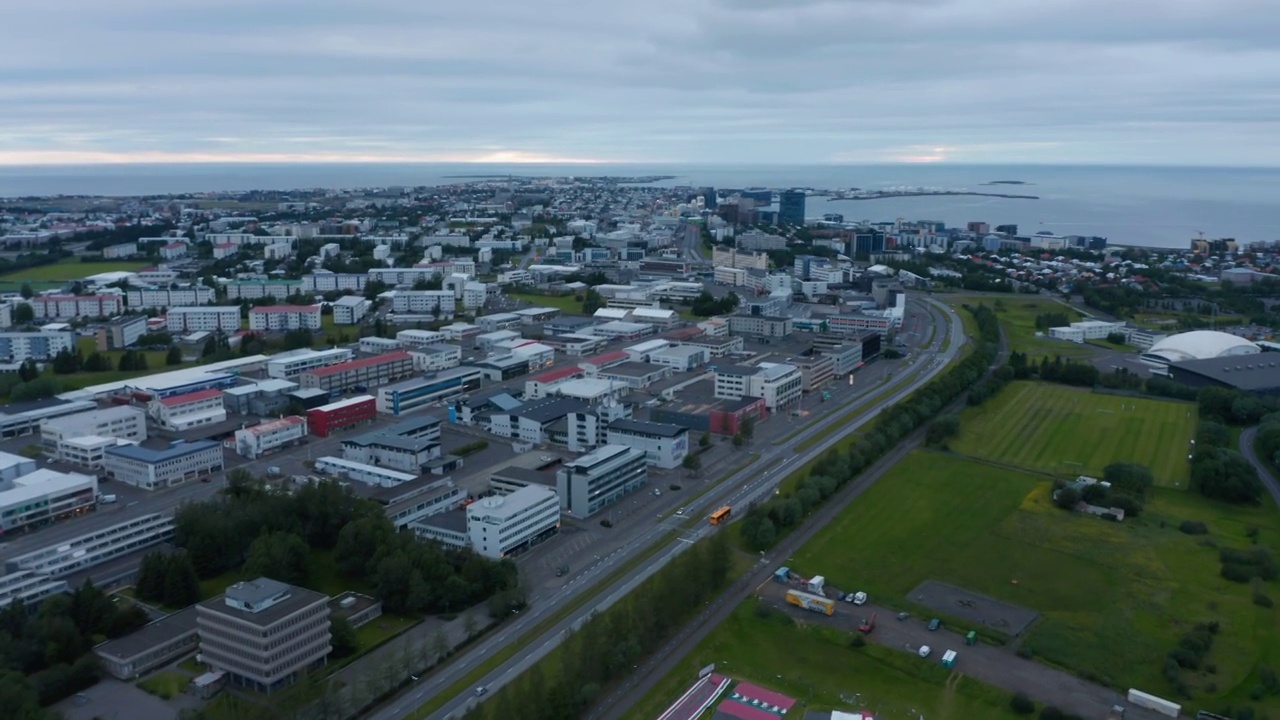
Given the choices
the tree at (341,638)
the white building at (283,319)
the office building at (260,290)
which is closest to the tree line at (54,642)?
the tree at (341,638)

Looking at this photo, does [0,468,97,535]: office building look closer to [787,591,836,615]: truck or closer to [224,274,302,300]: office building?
[787,591,836,615]: truck

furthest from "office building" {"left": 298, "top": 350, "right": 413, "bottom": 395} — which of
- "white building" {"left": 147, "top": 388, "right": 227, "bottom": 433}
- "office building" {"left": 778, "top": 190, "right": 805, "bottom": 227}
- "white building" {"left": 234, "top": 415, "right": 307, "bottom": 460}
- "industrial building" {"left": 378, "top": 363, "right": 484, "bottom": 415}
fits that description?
"office building" {"left": 778, "top": 190, "right": 805, "bottom": 227}

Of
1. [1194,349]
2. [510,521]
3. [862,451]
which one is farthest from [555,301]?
[510,521]

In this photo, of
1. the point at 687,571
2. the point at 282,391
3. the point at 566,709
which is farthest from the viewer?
the point at 282,391

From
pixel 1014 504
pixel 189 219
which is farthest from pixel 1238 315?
pixel 189 219

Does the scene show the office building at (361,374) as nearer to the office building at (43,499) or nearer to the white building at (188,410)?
the white building at (188,410)

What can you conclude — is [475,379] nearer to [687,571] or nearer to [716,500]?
[716,500]
